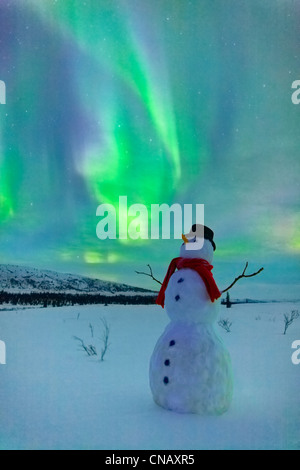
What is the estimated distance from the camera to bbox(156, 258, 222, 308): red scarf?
3637mm

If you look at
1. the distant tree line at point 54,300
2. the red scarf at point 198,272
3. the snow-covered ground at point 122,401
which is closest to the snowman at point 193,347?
the red scarf at point 198,272

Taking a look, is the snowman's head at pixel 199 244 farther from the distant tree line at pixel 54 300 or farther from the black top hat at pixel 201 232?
the distant tree line at pixel 54 300

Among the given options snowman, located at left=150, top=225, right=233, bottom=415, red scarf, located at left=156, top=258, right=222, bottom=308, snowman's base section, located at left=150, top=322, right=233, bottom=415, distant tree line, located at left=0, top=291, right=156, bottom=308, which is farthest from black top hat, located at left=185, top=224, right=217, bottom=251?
distant tree line, located at left=0, top=291, right=156, bottom=308

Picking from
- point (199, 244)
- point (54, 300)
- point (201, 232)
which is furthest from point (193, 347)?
point (54, 300)

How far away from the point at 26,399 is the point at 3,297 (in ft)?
35.6

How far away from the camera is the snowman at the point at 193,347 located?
344 centimetres

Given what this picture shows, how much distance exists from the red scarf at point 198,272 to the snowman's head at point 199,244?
0.06 meters

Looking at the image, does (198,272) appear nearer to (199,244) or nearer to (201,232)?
(199,244)

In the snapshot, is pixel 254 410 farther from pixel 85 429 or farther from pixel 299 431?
pixel 85 429

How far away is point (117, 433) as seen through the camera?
331cm

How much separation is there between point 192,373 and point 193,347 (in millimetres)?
206

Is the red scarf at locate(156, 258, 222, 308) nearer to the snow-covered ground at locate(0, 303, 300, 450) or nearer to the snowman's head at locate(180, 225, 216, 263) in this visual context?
the snowman's head at locate(180, 225, 216, 263)

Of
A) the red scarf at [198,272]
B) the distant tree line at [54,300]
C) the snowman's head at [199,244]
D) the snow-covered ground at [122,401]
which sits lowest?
the snow-covered ground at [122,401]

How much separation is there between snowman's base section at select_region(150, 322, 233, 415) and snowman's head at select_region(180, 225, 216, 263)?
2.10 ft
